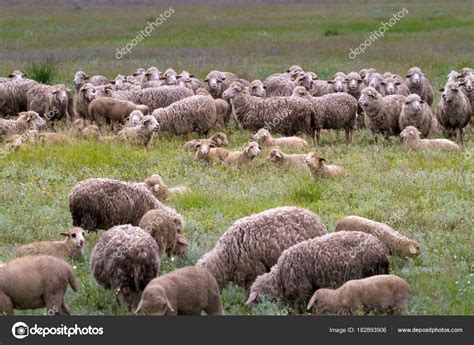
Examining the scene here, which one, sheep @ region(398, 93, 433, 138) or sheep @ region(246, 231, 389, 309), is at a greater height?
sheep @ region(246, 231, 389, 309)

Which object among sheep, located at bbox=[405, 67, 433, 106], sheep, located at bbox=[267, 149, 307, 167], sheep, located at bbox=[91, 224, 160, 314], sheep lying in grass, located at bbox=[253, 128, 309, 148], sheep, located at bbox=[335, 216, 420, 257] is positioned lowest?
sheep, located at bbox=[405, 67, 433, 106]

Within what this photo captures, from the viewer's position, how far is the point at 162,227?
9.61 metres

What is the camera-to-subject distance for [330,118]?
57.8 ft

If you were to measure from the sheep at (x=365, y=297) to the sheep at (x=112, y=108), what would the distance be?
11.0 meters

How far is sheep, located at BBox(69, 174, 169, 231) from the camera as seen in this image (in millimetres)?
10352

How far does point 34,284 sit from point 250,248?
7.77 ft

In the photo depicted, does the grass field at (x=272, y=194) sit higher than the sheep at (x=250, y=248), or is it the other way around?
the sheep at (x=250, y=248)

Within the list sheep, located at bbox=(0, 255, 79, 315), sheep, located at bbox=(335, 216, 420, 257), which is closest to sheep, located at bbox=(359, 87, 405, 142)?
sheep, located at bbox=(335, 216, 420, 257)

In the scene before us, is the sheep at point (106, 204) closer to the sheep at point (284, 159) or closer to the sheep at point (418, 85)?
the sheep at point (284, 159)

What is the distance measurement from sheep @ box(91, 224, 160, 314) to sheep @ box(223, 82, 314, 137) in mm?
9299

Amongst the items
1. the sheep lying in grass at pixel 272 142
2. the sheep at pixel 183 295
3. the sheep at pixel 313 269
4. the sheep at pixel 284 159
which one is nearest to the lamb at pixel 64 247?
the sheep at pixel 183 295

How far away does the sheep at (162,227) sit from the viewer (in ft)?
31.2

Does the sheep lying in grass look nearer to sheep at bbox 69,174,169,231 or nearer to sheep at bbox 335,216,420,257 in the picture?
sheep at bbox 69,174,169,231

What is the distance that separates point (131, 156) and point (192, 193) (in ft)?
8.77
